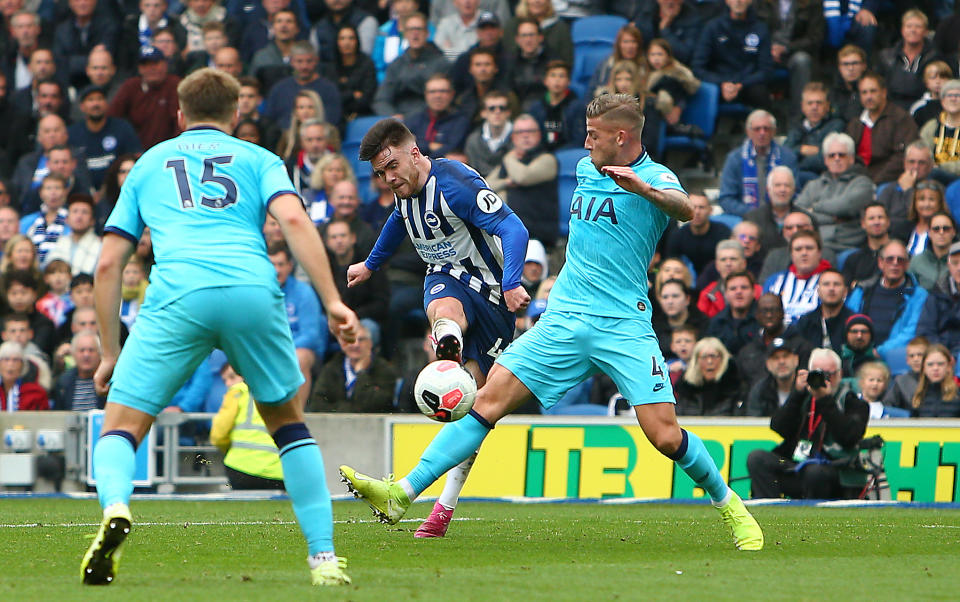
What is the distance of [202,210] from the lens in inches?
243

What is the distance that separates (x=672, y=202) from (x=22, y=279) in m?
10.4

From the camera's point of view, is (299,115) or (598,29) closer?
(299,115)

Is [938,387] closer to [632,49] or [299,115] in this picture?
[632,49]

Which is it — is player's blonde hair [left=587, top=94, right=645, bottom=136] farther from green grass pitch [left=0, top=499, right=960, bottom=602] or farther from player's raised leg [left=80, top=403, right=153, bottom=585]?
player's raised leg [left=80, top=403, right=153, bottom=585]

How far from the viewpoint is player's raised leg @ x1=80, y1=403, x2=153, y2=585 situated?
19.2 ft

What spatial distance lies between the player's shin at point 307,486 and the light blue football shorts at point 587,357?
89.4 inches

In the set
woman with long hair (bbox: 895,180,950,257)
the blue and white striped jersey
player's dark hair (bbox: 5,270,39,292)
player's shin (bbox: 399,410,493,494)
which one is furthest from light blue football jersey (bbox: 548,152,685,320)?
player's dark hair (bbox: 5,270,39,292)

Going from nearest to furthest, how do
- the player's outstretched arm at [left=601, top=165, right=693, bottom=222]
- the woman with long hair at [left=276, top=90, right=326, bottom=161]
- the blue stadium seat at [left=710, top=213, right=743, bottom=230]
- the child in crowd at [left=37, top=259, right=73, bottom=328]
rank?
the player's outstretched arm at [left=601, top=165, right=693, bottom=222] → the blue stadium seat at [left=710, top=213, right=743, bottom=230] → the child in crowd at [left=37, top=259, right=73, bottom=328] → the woman with long hair at [left=276, top=90, right=326, bottom=161]

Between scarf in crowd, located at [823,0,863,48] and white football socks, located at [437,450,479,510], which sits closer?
white football socks, located at [437,450,479,510]

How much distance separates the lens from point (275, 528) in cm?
926

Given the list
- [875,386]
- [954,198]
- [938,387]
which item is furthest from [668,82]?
[938,387]

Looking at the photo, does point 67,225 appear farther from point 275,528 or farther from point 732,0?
point 275,528

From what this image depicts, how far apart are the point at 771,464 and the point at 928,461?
1.29m

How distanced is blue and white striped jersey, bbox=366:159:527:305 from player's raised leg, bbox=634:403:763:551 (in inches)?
49.7
